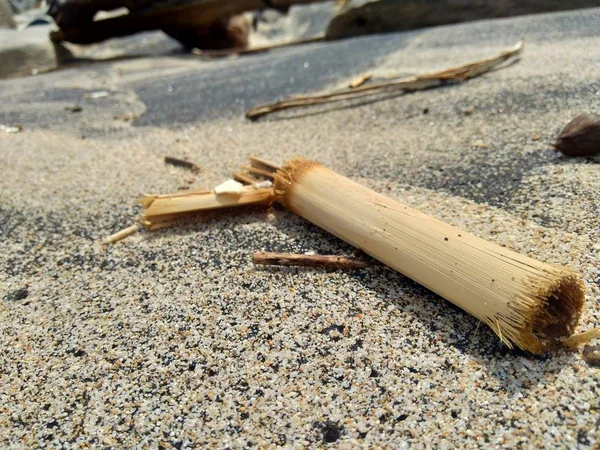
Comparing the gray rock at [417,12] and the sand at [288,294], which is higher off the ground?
the gray rock at [417,12]

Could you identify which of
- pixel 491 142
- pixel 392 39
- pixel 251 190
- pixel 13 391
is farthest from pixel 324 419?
pixel 392 39

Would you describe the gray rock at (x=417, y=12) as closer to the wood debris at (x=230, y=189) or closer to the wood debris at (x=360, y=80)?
the wood debris at (x=360, y=80)

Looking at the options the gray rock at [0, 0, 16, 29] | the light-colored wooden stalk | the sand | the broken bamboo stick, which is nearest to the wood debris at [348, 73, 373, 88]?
the broken bamboo stick

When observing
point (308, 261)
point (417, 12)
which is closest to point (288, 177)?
point (308, 261)

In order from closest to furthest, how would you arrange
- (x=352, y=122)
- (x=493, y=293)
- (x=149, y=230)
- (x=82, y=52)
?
(x=493, y=293)
(x=149, y=230)
(x=352, y=122)
(x=82, y=52)

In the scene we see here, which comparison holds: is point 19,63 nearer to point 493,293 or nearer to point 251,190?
point 251,190

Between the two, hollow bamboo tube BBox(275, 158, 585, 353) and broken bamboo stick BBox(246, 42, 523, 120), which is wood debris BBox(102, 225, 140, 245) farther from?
broken bamboo stick BBox(246, 42, 523, 120)

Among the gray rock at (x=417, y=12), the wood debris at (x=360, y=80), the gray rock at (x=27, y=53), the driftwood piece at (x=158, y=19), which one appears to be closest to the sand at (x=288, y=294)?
the wood debris at (x=360, y=80)
